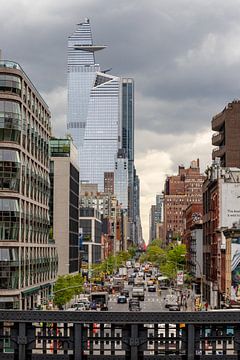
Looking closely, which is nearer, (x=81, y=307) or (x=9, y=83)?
(x=9, y=83)

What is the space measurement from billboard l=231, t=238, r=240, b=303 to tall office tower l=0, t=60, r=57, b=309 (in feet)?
78.2

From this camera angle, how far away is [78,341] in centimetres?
2303

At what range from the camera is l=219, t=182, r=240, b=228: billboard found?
106500 mm

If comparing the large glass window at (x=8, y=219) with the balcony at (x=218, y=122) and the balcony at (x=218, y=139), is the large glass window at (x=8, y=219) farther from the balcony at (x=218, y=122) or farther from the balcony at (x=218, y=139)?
the balcony at (x=218, y=139)

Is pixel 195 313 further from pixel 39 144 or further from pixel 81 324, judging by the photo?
pixel 39 144

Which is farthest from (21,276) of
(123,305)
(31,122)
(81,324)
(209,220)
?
(81,324)

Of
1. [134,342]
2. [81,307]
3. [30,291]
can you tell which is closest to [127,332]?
[134,342]

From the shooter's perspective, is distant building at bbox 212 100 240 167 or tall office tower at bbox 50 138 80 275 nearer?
distant building at bbox 212 100 240 167

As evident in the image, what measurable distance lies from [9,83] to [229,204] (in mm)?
38178

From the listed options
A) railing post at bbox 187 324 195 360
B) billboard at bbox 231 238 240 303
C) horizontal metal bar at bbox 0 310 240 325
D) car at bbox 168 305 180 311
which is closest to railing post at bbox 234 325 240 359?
horizontal metal bar at bbox 0 310 240 325

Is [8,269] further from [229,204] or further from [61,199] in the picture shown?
[61,199]

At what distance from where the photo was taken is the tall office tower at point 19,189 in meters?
82.5

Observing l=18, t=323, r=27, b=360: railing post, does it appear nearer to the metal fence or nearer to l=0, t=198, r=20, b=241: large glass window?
the metal fence

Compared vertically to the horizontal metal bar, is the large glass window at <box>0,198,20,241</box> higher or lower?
higher
